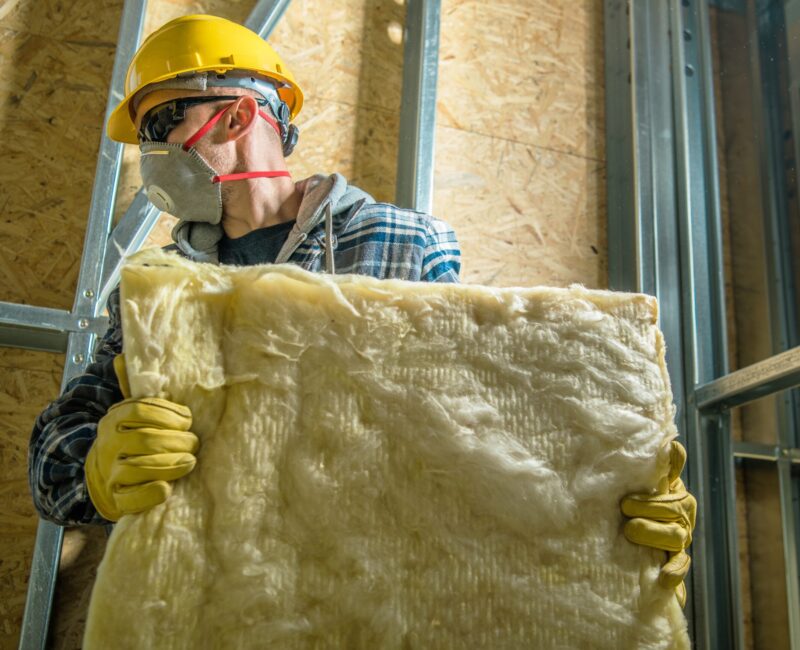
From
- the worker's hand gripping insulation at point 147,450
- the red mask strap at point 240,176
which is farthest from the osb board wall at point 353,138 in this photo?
the worker's hand gripping insulation at point 147,450

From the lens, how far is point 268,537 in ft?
→ 3.47

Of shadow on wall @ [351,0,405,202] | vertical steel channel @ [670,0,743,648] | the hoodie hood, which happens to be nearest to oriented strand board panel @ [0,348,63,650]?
the hoodie hood

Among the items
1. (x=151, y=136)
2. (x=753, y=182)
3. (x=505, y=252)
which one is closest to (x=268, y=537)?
(x=151, y=136)

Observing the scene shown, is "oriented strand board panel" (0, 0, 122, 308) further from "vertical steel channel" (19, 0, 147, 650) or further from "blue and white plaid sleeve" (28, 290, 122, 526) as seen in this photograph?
"blue and white plaid sleeve" (28, 290, 122, 526)

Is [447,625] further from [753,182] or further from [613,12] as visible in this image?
[613,12]

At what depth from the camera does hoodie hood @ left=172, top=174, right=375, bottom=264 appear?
178 cm

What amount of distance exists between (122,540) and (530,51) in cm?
248

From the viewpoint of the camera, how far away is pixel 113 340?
5.43 ft

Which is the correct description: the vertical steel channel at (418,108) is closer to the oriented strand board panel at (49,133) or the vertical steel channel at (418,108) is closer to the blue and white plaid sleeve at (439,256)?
the blue and white plaid sleeve at (439,256)

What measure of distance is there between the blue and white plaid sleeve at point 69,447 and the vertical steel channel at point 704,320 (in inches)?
70.3

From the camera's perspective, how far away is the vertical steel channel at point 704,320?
7.59ft

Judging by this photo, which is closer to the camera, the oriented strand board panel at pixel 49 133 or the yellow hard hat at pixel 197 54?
the yellow hard hat at pixel 197 54

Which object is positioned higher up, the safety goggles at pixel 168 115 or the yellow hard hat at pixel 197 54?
the yellow hard hat at pixel 197 54

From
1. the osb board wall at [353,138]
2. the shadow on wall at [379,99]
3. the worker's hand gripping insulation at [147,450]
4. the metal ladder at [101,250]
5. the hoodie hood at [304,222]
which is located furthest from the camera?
the shadow on wall at [379,99]
